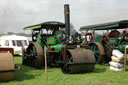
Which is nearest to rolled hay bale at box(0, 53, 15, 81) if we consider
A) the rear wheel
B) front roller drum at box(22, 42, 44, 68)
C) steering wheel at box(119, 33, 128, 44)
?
front roller drum at box(22, 42, 44, 68)

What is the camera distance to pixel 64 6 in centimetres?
762

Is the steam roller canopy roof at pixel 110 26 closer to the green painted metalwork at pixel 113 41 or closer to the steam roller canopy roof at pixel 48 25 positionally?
the green painted metalwork at pixel 113 41

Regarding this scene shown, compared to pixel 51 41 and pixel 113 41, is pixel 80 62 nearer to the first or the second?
pixel 51 41

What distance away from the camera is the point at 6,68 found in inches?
191

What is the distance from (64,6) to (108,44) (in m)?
2.85

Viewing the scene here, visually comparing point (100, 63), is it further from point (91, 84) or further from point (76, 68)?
point (91, 84)

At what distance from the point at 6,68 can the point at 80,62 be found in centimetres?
229

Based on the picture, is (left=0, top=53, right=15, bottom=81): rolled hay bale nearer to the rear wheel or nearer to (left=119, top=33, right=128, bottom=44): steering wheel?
the rear wheel

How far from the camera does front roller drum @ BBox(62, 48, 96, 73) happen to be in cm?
591

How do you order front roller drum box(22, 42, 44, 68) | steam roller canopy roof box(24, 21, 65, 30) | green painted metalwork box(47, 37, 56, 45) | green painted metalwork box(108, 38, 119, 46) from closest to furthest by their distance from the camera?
1. front roller drum box(22, 42, 44, 68)
2. green painted metalwork box(47, 37, 56, 45)
3. steam roller canopy roof box(24, 21, 65, 30)
4. green painted metalwork box(108, 38, 119, 46)

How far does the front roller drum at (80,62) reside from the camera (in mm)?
5910

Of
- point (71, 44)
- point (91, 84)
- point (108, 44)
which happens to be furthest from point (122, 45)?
point (91, 84)

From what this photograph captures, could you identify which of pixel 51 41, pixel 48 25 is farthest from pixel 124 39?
pixel 48 25

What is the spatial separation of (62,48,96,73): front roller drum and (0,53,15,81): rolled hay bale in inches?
72.2
